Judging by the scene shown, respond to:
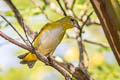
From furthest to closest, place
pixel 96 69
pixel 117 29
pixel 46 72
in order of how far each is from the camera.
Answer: pixel 46 72 → pixel 96 69 → pixel 117 29

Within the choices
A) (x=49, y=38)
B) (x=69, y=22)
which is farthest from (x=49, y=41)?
(x=69, y=22)

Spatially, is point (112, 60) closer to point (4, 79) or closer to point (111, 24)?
point (4, 79)

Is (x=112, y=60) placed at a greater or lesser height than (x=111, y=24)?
lesser

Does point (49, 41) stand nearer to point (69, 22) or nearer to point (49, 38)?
point (49, 38)

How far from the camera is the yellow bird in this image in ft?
6.05

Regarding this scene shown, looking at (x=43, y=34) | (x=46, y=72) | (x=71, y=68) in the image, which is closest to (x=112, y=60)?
(x=46, y=72)

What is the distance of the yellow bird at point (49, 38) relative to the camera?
1843mm

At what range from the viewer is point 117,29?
1226 mm

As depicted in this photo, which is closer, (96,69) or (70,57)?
(96,69)

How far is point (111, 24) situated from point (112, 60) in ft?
5.76

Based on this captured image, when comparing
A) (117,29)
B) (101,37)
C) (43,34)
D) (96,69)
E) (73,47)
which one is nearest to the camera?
(117,29)

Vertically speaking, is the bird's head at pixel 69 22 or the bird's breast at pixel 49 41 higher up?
the bird's head at pixel 69 22

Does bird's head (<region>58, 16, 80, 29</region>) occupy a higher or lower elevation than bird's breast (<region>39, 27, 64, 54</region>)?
higher

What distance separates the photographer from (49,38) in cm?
184
